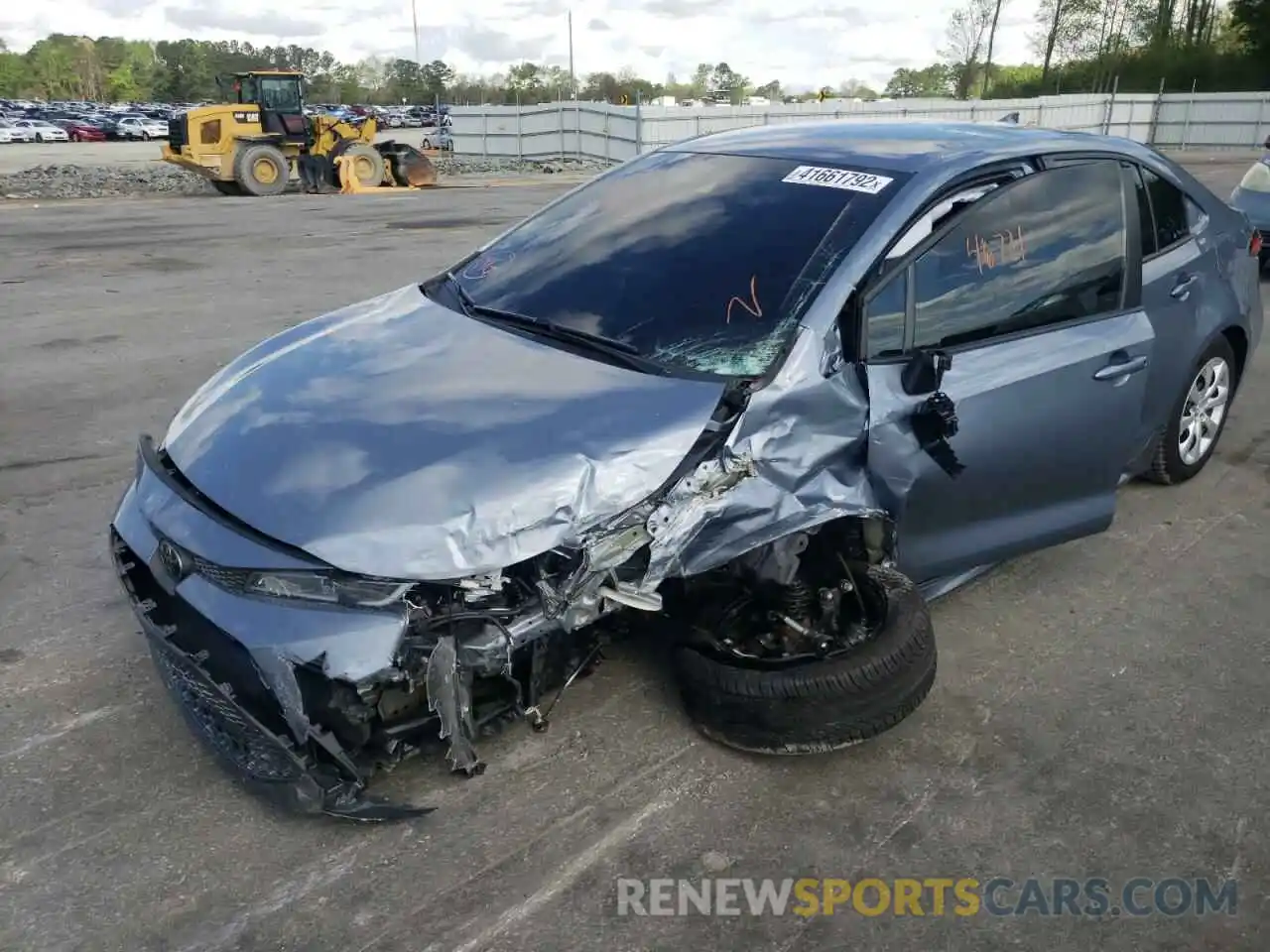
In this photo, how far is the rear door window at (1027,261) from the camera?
328 centimetres

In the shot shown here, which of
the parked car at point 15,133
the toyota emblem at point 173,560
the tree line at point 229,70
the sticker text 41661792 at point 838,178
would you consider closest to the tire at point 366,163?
the sticker text 41661792 at point 838,178

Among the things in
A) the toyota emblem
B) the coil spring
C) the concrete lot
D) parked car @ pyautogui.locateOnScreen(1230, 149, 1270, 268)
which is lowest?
the concrete lot

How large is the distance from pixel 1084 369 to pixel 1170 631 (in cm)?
100

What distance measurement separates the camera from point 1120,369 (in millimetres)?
3643

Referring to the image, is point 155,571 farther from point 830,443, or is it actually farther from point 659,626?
point 830,443

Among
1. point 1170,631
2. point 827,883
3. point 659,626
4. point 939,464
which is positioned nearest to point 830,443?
point 939,464

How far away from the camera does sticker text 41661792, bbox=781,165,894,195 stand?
3402 millimetres

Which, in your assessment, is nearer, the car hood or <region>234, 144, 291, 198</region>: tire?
the car hood

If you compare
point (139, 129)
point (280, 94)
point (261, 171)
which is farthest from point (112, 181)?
point (139, 129)

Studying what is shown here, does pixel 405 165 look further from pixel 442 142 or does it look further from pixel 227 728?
pixel 227 728

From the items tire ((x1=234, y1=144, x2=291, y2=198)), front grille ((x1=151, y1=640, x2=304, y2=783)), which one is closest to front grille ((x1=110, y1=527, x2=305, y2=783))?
front grille ((x1=151, y1=640, x2=304, y2=783))
